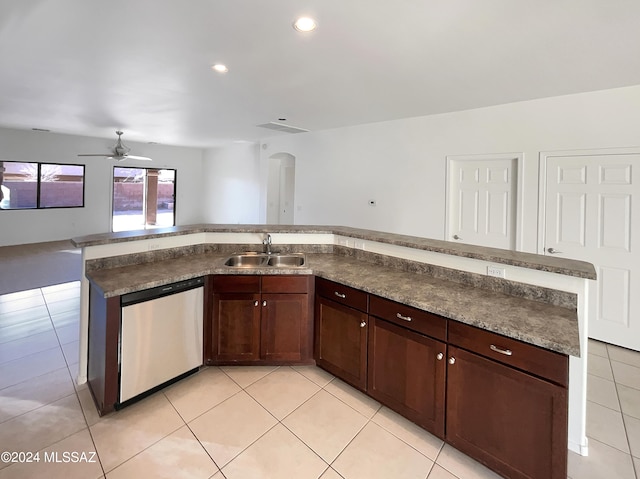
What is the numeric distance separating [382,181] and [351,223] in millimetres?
952

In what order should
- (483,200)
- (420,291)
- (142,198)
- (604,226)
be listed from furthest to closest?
1. (142,198)
2. (483,200)
3. (604,226)
4. (420,291)

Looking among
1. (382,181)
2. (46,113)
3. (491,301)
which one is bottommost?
(491,301)

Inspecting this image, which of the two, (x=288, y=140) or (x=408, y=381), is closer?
(x=408, y=381)

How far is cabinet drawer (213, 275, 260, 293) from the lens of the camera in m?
2.41

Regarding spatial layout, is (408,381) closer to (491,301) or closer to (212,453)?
(491,301)

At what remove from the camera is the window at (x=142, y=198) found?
8.89 m

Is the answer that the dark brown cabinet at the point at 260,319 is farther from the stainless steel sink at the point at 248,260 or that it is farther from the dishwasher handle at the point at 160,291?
the stainless steel sink at the point at 248,260

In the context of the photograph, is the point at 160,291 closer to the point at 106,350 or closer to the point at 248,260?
the point at 106,350

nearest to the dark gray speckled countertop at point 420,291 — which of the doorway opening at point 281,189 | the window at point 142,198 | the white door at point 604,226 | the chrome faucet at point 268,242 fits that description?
the chrome faucet at point 268,242

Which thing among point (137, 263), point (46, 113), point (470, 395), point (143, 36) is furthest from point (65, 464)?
point (46, 113)

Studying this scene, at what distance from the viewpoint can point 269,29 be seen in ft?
7.28

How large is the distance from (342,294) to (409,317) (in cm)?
56

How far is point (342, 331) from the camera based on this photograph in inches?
90.4

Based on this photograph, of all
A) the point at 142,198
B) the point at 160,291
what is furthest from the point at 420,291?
the point at 142,198
